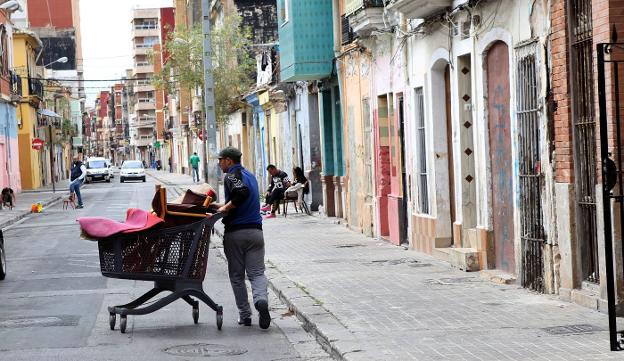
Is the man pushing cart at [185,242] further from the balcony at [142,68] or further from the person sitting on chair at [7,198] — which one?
the balcony at [142,68]

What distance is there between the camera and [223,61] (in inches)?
2020

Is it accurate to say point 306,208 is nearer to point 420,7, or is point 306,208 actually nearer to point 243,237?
point 420,7

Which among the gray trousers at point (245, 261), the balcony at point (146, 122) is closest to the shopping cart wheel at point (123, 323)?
the gray trousers at point (245, 261)

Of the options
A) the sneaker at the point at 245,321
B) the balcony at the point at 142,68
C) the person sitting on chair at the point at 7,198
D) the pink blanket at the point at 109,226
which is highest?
the balcony at the point at 142,68

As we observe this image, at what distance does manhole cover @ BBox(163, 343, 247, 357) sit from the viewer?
1001 cm

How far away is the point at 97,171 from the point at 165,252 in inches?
2584

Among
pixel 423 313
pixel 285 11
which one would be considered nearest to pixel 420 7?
pixel 423 313

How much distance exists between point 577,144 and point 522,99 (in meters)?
1.68

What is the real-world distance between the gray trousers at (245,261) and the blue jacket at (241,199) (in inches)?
3.0

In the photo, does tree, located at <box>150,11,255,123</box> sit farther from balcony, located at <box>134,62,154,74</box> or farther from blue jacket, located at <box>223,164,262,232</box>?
balcony, located at <box>134,62,154,74</box>

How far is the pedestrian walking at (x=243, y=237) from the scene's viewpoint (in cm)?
1130

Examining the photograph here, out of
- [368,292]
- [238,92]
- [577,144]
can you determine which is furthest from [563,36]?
[238,92]

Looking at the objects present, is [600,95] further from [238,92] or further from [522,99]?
[238,92]

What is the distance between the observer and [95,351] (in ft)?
33.4
